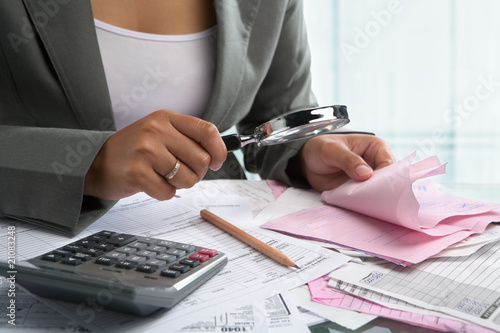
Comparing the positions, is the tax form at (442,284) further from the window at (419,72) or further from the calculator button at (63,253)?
the window at (419,72)

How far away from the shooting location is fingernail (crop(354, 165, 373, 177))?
0.65m

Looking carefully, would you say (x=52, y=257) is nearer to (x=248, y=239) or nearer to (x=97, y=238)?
(x=97, y=238)

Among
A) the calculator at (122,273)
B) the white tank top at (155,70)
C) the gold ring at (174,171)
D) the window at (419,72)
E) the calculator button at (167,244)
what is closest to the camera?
the calculator at (122,273)

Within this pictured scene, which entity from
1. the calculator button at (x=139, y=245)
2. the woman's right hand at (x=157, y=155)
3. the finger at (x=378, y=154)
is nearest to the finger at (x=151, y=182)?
the woman's right hand at (x=157, y=155)

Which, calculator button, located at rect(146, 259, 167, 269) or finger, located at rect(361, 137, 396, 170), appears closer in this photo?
calculator button, located at rect(146, 259, 167, 269)

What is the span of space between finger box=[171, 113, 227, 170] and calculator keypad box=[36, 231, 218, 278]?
5.7 inches

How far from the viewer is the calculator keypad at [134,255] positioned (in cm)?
38

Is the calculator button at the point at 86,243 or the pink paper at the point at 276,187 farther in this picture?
the pink paper at the point at 276,187

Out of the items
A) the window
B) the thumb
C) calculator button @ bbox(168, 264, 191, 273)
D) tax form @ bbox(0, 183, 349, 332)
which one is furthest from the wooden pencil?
the window

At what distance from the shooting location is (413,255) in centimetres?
45

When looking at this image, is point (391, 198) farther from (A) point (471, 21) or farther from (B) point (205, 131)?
(A) point (471, 21)

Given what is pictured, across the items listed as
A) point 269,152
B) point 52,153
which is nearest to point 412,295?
point 52,153

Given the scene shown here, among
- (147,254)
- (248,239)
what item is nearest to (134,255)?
(147,254)

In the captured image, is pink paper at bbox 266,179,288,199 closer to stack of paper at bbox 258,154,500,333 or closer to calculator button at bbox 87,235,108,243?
stack of paper at bbox 258,154,500,333
